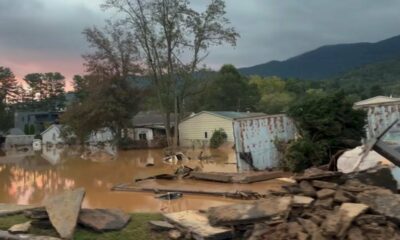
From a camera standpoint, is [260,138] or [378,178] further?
[260,138]

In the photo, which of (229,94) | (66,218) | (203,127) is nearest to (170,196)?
(66,218)

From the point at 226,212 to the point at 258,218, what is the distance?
447 mm

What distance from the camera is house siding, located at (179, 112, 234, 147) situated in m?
37.1

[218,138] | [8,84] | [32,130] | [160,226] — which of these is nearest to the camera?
[160,226]

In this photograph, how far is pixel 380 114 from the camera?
13.8 meters

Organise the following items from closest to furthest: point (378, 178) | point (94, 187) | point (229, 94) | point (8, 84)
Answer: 1. point (378, 178)
2. point (94, 187)
3. point (229, 94)
4. point (8, 84)

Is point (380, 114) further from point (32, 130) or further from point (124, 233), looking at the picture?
point (32, 130)

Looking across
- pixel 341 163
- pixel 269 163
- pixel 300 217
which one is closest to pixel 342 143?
pixel 269 163

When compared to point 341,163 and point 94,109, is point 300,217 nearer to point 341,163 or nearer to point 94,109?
point 341,163

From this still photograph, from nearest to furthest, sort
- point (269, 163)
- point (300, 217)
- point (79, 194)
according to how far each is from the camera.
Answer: point (300, 217), point (79, 194), point (269, 163)

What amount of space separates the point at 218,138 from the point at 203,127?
357 centimetres

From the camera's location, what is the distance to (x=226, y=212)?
605cm

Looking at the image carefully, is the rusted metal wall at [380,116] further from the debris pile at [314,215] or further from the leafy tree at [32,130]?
the leafy tree at [32,130]

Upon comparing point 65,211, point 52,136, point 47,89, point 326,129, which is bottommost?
point 65,211
